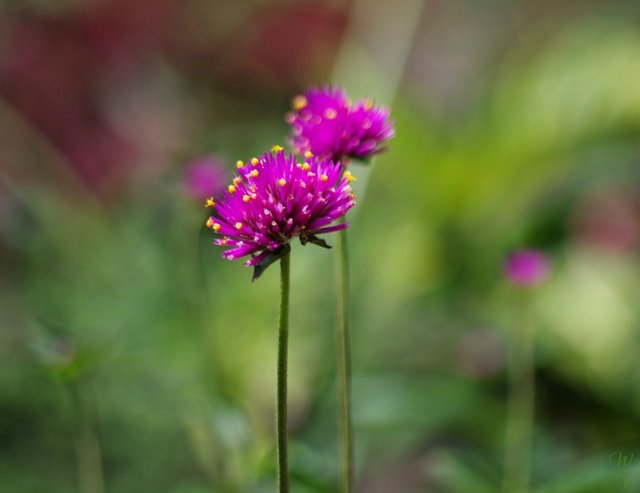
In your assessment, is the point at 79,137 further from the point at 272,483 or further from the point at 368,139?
the point at 368,139

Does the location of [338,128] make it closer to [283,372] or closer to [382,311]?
[283,372]

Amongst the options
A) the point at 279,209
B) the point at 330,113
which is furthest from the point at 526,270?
the point at 279,209

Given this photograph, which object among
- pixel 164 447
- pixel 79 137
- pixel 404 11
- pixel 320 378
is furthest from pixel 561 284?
pixel 79 137

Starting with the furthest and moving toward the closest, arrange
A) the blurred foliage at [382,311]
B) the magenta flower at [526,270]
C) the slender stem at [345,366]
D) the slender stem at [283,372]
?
the blurred foliage at [382,311], the magenta flower at [526,270], the slender stem at [345,366], the slender stem at [283,372]

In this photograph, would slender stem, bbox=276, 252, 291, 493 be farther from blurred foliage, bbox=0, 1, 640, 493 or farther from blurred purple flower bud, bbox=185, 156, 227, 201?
blurred purple flower bud, bbox=185, 156, 227, 201

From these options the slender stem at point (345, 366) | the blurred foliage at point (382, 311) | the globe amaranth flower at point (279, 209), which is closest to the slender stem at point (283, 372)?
the globe amaranth flower at point (279, 209)

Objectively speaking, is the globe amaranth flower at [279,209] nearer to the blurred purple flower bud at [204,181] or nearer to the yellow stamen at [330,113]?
the yellow stamen at [330,113]
